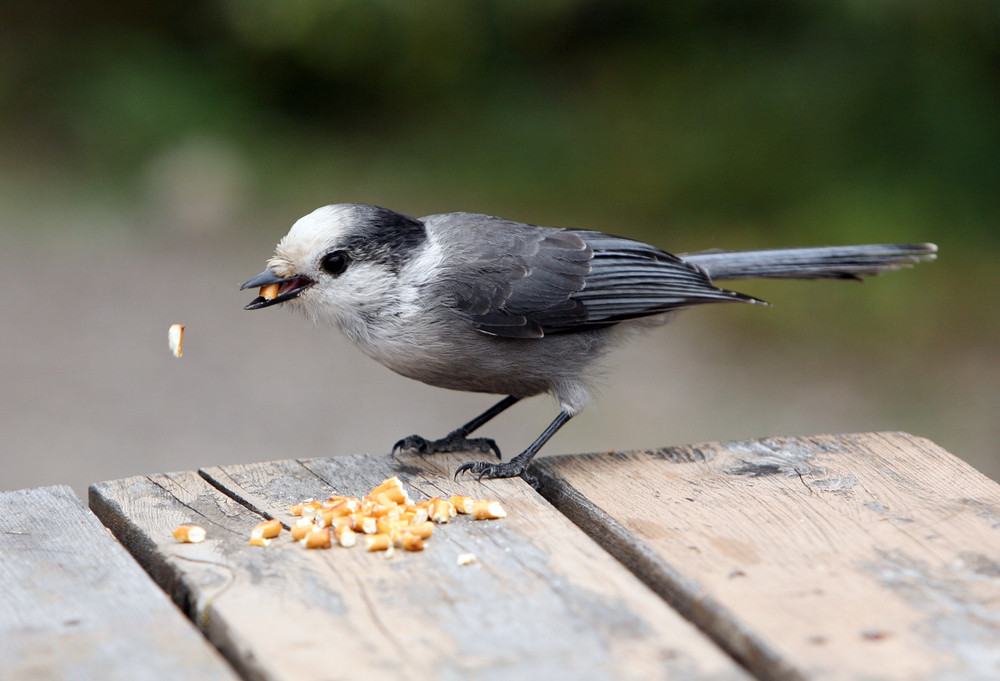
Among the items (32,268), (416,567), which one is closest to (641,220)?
(32,268)

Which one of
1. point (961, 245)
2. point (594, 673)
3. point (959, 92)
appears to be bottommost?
point (594, 673)

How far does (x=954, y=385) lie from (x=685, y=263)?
3760 millimetres

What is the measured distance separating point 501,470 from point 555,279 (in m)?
0.93

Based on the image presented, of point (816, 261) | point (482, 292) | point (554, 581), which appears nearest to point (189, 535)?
point (554, 581)

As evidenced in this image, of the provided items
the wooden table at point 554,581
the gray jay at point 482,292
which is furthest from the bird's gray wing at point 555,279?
the wooden table at point 554,581

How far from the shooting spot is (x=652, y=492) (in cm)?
304

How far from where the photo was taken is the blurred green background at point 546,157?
767 cm

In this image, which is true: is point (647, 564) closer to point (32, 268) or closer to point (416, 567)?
point (416, 567)

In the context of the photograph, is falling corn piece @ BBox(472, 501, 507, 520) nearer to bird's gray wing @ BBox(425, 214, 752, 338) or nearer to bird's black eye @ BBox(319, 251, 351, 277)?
bird's gray wing @ BBox(425, 214, 752, 338)

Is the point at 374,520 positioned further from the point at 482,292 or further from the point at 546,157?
the point at 546,157

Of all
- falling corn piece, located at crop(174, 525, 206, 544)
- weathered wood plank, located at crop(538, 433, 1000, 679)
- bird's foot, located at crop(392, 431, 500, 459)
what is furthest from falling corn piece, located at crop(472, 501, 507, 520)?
bird's foot, located at crop(392, 431, 500, 459)

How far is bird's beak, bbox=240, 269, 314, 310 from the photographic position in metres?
3.80

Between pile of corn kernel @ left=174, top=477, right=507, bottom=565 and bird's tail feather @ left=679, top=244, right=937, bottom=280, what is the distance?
1805mm

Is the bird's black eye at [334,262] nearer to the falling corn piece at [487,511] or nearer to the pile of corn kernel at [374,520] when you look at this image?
the pile of corn kernel at [374,520]
